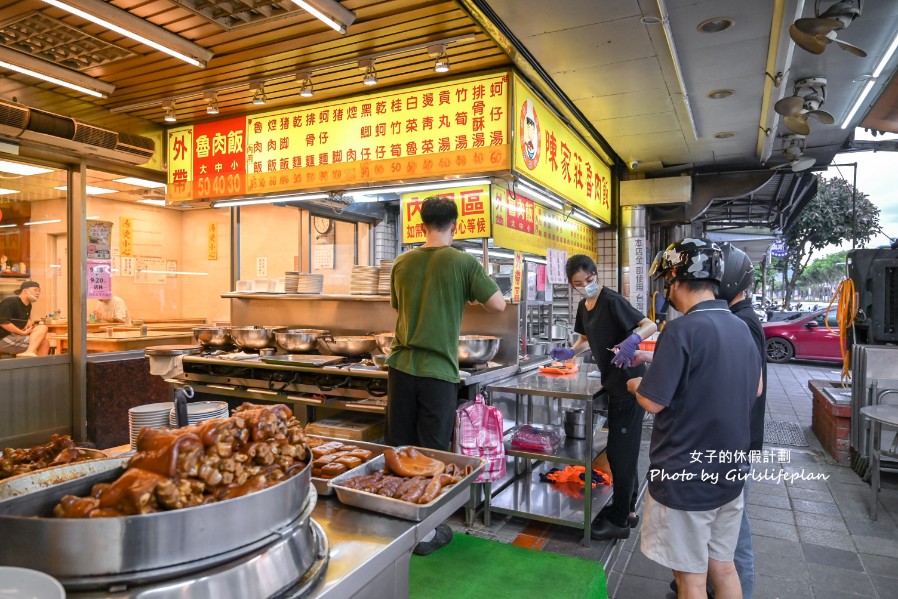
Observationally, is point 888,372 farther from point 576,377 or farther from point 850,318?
point 576,377

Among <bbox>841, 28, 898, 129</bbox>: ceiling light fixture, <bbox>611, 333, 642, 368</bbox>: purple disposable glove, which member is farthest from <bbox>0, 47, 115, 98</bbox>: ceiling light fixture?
<bbox>841, 28, 898, 129</bbox>: ceiling light fixture

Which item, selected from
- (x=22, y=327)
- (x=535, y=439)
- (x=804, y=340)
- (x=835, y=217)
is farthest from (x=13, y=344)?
(x=835, y=217)

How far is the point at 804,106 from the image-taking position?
5.76 metres

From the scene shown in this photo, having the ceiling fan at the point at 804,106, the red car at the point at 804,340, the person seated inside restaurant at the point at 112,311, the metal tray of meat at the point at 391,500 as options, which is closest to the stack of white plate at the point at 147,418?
the metal tray of meat at the point at 391,500

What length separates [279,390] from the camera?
16.1ft

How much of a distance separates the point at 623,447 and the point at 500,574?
1.29 m

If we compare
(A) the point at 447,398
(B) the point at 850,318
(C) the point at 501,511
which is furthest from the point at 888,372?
(A) the point at 447,398

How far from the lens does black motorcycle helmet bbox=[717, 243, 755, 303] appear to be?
3.00 meters

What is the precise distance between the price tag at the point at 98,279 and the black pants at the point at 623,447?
5929 mm

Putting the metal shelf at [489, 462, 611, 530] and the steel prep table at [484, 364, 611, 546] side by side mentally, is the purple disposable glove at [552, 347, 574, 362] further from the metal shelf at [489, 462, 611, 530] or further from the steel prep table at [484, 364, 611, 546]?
the metal shelf at [489, 462, 611, 530]

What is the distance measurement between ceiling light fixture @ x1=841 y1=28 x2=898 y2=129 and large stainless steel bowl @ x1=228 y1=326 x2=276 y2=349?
6.36 m

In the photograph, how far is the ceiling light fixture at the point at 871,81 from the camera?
5034 mm

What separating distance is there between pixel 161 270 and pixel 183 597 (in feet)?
32.0

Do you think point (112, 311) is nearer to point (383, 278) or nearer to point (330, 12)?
point (383, 278)
